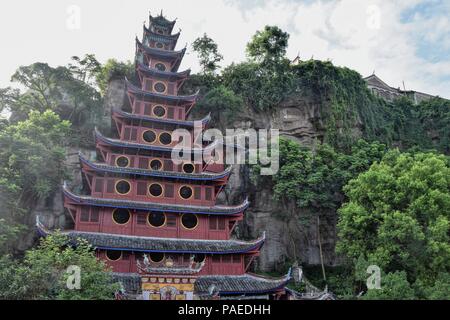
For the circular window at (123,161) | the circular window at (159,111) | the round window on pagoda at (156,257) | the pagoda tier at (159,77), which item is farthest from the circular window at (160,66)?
the round window on pagoda at (156,257)

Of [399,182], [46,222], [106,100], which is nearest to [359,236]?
[399,182]

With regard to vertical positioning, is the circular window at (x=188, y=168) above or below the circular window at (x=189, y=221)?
above

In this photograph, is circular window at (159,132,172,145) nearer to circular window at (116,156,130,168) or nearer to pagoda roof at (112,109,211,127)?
pagoda roof at (112,109,211,127)

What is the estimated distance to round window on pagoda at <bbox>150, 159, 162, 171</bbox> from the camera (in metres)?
26.3

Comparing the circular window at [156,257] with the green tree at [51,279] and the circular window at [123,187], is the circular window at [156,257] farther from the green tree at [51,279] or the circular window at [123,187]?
the green tree at [51,279]

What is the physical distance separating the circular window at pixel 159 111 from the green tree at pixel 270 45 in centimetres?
1403

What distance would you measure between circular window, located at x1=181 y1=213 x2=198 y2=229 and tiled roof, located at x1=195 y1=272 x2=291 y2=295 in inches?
135

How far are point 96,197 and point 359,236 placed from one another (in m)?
15.5

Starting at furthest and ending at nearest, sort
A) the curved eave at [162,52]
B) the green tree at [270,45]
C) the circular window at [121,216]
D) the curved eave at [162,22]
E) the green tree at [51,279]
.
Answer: the green tree at [270,45] → the curved eave at [162,22] → the curved eave at [162,52] → the circular window at [121,216] → the green tree at [51,279]

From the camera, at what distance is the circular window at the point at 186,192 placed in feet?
83.3

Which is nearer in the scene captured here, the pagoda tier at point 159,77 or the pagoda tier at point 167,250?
the pagoda tier at point 167,250

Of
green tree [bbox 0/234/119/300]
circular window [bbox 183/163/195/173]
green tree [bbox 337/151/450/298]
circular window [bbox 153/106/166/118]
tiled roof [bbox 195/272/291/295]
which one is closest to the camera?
green tree [bbox 0/234/119/300]

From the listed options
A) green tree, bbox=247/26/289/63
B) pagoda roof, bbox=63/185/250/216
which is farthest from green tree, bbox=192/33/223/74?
pagoda roof, bbox=63/185/250/216
